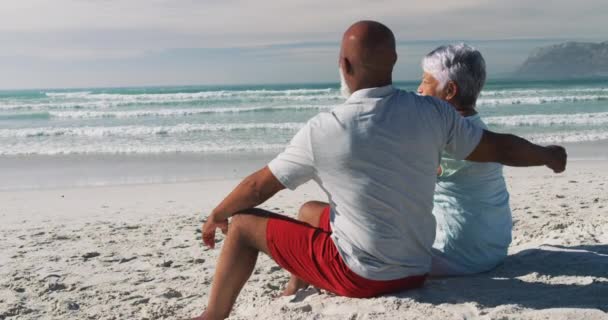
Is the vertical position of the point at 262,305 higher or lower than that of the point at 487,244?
lower

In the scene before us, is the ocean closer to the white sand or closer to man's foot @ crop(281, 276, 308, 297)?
the white sand

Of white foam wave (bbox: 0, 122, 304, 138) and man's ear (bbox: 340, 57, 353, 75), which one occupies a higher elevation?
man's ear (bbox: 340, 57, 353, 75)

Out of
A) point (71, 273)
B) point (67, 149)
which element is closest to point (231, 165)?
point (67, 149)

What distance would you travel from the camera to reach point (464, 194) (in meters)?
3.19

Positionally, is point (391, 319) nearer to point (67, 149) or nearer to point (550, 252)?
point (550, 252)

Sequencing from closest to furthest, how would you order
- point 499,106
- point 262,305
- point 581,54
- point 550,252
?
point 262,305
point 550,252
point 499,106
point 581,54

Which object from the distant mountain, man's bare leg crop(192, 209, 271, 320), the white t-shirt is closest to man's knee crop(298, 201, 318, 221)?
man's bare leg crop(192, 209, 271, 320)

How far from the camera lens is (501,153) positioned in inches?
104

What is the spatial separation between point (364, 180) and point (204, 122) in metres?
17.1

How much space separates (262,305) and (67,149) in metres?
10.8

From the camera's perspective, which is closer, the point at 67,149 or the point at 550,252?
the point at 550,252

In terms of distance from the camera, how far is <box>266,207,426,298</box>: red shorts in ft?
8.82

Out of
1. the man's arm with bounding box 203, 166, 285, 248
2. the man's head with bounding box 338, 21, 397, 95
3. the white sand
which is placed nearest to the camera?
the man's head with bounding box 338, 21, 397, 95

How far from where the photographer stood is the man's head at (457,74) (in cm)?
303
